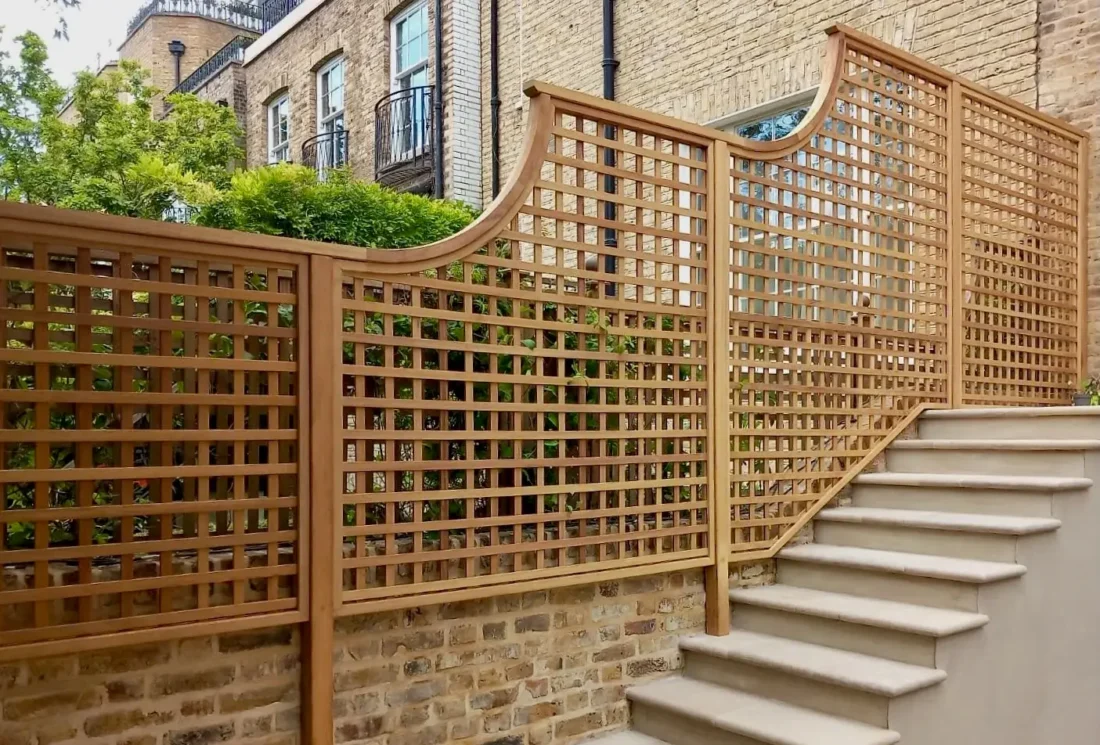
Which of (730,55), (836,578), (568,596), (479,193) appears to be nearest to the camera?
(568,596)

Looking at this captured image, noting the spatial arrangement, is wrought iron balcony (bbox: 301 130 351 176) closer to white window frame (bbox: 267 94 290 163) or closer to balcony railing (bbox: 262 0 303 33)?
white window frame (bbox: 267 94 290 163)

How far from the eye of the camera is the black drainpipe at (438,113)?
399 inches

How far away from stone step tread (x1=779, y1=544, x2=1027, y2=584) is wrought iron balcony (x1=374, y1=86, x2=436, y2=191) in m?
7.71

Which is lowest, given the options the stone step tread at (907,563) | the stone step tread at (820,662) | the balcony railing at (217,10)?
the stone step tread at (820,662)

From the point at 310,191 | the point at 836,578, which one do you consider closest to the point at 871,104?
the point at 836,578

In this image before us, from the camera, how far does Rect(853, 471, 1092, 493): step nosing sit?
351 centimetres

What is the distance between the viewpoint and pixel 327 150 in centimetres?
1253

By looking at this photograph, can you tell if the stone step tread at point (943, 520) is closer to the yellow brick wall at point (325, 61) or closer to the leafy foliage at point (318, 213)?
the leafy foliage at point (318, 213)

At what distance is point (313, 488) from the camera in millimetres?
2656

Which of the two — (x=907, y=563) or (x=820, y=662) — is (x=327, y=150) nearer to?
(x=907, y=563)

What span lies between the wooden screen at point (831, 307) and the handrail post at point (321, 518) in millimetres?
1811

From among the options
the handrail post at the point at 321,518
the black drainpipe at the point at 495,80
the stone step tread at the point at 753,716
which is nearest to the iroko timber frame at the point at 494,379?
the handrail post at the point at 321,518

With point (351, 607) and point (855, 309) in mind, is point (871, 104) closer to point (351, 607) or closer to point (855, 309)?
point (855, 309)

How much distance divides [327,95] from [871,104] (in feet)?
33.8
